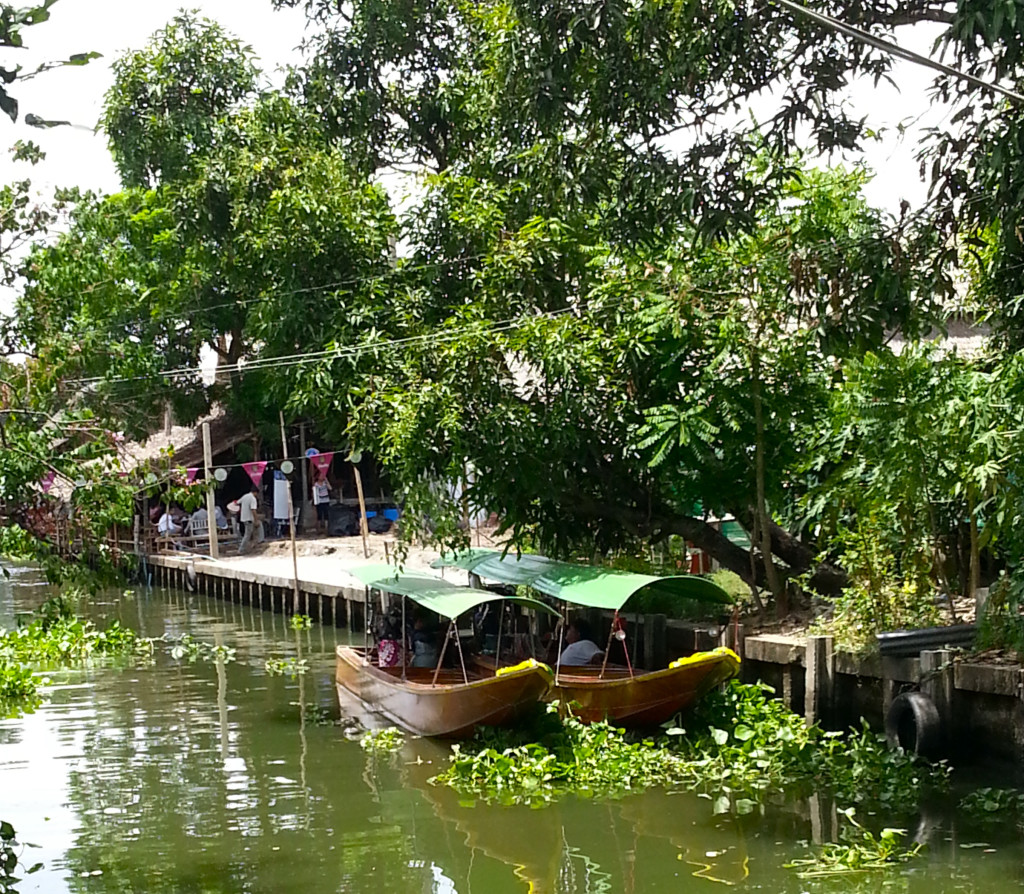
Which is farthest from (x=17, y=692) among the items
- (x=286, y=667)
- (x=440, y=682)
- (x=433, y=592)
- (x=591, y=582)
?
(x=591, y=582)

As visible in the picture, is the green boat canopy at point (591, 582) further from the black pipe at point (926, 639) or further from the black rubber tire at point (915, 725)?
the black rubber tire at point (915, 725)

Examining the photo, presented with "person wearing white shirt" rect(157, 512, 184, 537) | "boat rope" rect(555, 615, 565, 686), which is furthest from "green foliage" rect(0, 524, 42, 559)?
"person wearing white shirt" rect(157, 512, 184, 537)

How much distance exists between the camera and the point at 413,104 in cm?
2216

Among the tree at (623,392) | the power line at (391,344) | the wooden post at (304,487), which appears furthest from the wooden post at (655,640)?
the wooden post at (304,487)

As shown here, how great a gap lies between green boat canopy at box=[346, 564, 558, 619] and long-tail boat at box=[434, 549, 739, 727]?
1.94ft

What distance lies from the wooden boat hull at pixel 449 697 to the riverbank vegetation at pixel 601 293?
2.23 meters

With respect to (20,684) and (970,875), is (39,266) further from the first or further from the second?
(20,684)

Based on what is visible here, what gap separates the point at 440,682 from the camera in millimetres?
13672

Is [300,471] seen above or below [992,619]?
above

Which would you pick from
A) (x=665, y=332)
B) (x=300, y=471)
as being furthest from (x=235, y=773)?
(x=300, y=471)

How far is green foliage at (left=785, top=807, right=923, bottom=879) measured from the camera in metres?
8.95

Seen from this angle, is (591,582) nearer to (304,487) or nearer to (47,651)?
(47,651)

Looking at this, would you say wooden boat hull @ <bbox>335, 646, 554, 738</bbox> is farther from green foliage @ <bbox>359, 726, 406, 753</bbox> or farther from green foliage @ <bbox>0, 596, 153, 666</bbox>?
green foliage @ <bbox>0, 596, 153, 666</bbox>

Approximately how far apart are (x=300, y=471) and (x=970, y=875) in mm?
25891
